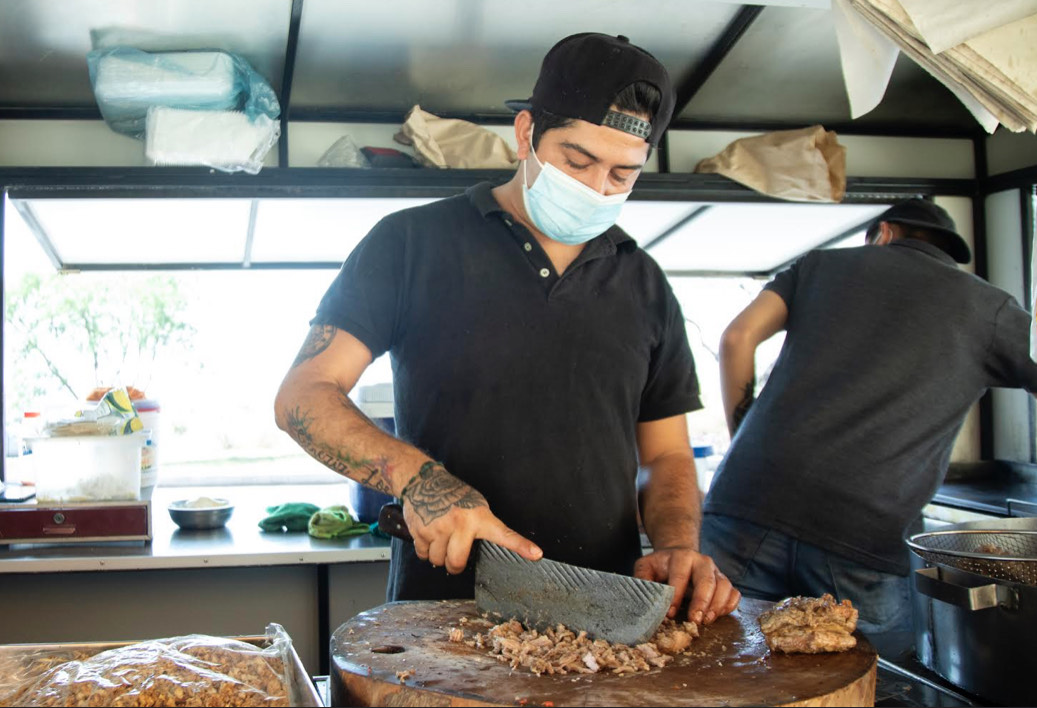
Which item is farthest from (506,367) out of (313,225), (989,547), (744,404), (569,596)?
(313,225)

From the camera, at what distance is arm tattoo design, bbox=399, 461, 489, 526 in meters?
1.46

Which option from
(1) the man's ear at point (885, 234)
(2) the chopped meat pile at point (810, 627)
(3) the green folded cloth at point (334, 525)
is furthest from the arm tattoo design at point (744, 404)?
(2) the chopped meat pile at point (810, 627)

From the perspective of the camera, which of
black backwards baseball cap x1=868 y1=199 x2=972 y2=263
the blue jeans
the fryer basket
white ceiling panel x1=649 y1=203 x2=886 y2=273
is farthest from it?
white ceiling panel x1=649 y1=203 x2=886 y2=273

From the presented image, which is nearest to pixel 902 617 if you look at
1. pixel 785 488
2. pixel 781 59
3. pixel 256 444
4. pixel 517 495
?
pixel 785 488

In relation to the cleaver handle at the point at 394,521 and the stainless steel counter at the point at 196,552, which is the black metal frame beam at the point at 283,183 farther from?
the cleaver handle at the point at 394,521

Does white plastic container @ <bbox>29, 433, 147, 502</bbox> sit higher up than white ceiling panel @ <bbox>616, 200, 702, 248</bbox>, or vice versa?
white ceiling panel @ <bbox>616, 200, 702, 248</bbox>

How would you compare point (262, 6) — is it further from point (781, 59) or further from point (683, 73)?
point (781, 59)

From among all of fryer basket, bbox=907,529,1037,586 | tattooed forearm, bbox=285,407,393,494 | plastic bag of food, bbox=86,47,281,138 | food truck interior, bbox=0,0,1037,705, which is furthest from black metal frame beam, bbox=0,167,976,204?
fryer basket, bbox=907,529,1037,586

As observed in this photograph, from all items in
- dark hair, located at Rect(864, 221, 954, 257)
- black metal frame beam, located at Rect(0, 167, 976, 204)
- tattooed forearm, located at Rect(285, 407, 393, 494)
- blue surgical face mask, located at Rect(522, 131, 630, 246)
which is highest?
black metal frame beam, located at Rect(0, 167, 976, 204)

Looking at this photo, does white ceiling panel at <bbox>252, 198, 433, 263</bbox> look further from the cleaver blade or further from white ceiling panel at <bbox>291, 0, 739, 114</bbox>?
the cleaver blade

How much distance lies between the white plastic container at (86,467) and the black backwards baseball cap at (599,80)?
2154 mm

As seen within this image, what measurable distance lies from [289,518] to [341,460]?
199 cm

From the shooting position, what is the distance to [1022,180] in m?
4.07

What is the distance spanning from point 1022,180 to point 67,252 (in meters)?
4.16
